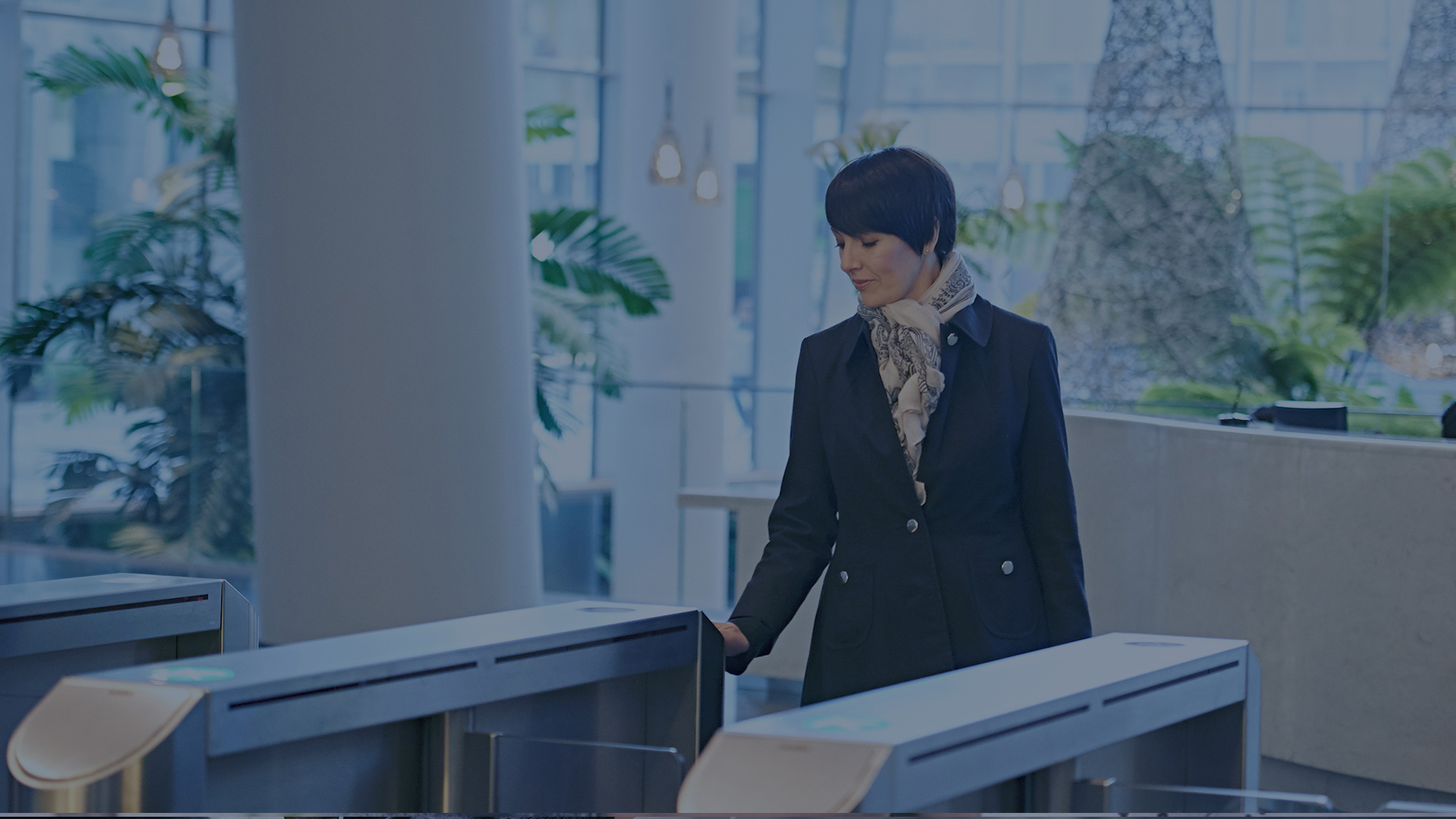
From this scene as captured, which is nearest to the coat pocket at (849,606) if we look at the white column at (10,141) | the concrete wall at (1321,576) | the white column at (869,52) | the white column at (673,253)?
the concrete wall at (1321,576)

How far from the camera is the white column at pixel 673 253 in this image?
9594 mm

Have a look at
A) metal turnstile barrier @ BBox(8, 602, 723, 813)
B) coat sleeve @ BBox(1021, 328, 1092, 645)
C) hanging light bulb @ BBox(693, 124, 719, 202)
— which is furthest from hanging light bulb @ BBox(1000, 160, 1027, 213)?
metal turnstile barrier @ BBox(8, 602, 723, 813)

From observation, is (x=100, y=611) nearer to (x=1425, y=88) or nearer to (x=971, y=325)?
(x=971, y=325)

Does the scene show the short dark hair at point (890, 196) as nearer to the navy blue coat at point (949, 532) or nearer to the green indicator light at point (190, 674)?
the navy blue coat at point (949, 532)

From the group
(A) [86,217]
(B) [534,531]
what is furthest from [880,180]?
(A) [86,217]

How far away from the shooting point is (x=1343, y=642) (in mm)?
4152

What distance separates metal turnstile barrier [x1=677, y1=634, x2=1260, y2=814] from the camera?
142 centimetres

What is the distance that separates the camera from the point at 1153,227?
1009cm

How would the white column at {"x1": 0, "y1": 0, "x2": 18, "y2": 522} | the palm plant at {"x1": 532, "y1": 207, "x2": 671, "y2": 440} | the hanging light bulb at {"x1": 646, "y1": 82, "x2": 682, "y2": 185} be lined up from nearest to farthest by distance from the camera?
the hanging light bulb at {"x1": 646, "y1": 82, "x2": 682, "y2": 185} < the palm plant at {"x1": 532, "y1": 207, "x2": 671, "y2": 440} < the white column at {"x1": 0, "y1": 0, "x2": 18, "y2": 522}

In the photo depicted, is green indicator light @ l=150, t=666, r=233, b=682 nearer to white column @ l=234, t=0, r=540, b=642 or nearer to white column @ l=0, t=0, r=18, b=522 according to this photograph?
white column @ l=234, t=0, r=540, b=642

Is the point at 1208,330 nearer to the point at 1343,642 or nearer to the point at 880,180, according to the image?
the point at 1343,642

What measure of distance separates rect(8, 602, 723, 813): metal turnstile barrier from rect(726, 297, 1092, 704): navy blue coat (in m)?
0.21

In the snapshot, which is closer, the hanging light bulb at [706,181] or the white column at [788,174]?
the hanging light bulb at [706,181]

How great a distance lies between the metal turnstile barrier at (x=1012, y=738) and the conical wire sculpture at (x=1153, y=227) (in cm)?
819
